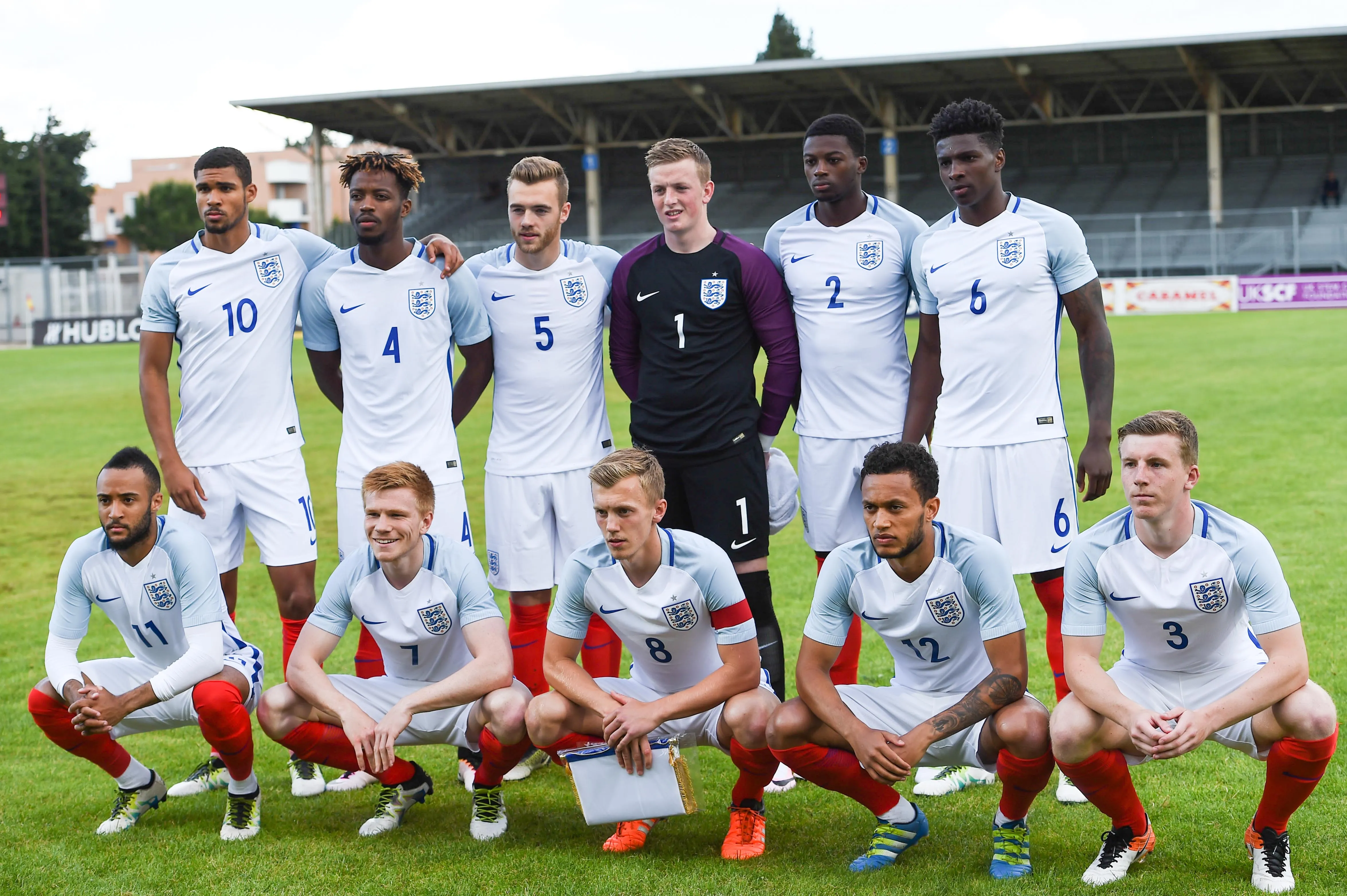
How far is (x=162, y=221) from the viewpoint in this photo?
6838cm

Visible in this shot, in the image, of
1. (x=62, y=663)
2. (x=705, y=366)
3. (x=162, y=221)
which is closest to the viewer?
(x=62, y=663)

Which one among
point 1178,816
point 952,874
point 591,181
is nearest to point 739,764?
point 952,874

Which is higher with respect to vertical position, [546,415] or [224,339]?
[224,339]

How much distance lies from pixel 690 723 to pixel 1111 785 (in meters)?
1.33

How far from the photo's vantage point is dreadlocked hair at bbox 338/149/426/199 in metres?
4.82

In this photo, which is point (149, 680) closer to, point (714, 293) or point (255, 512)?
point (255, 512)

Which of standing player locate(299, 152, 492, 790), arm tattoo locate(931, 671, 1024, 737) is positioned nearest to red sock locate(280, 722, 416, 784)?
standing player locate(299, 152, 492, 790)

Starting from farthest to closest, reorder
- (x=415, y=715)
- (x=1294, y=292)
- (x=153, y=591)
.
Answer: (x=1294, y=292)
(x=153, y=591)
(x=415, y=715)

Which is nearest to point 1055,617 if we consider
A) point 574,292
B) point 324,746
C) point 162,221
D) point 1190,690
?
point 1190,690

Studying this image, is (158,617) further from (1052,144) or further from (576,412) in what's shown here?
(1052,144)

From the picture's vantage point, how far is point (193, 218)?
→ 6912 cm

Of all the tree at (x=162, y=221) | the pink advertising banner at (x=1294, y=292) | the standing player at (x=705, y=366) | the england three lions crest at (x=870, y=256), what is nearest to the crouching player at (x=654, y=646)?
the standing player at (x=705, y=366)

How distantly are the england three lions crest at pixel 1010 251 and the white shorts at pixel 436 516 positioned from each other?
220cm

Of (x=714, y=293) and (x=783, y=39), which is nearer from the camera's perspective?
(x=714, y=293)
